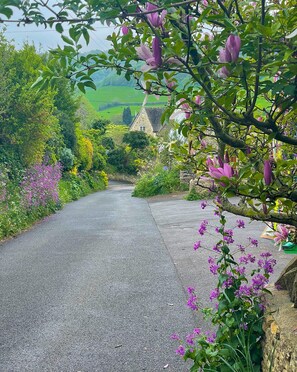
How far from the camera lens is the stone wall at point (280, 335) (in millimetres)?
2178

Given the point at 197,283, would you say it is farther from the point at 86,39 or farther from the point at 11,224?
the point at 11,224

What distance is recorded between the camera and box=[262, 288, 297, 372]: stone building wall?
7.13ft

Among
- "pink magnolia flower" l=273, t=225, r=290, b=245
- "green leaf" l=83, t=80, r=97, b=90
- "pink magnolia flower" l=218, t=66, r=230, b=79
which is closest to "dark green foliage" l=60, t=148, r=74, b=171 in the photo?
"pink magnolia flower" l=273, t=225, r=290, b=245

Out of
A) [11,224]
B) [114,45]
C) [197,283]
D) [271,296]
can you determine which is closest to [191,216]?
[11,224]

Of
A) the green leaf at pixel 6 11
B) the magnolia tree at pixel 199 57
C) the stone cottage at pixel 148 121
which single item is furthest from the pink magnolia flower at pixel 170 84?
the stone cottage at pixel 148 121

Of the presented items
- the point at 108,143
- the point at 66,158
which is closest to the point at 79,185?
the point at 66,158

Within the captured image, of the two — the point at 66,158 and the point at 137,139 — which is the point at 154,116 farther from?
the point at 66,158

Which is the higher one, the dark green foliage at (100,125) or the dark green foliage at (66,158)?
the dark green foliage at (100,125)

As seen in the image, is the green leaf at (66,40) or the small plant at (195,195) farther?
the small plant at (195,195)

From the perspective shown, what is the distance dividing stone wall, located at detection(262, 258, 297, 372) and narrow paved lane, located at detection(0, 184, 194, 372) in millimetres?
1174

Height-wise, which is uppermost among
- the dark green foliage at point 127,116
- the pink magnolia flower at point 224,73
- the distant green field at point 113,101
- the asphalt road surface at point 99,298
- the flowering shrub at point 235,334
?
the distant green field at point 113,101

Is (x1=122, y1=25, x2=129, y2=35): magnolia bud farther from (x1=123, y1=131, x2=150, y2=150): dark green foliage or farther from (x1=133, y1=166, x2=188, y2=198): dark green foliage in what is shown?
(x1=123, y1=131, x2=150, y2=150): dark green foliage

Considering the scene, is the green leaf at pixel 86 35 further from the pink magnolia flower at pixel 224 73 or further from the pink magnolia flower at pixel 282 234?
the pink magnolia flower at pixel 282 234

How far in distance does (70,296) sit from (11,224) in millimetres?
6077
